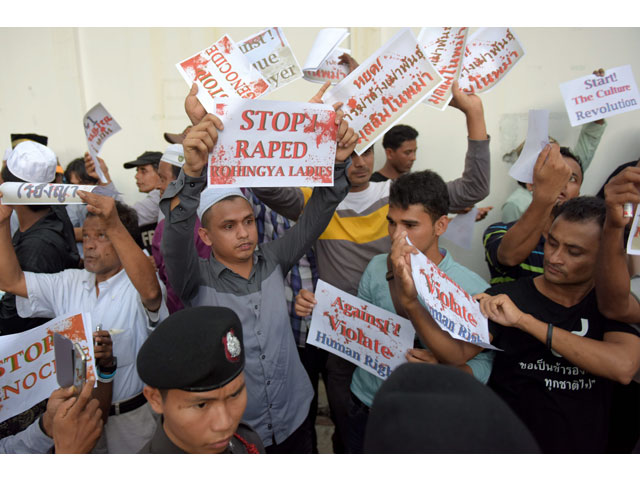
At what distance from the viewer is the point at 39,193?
185cm

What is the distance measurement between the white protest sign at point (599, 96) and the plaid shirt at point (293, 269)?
6.13 ft

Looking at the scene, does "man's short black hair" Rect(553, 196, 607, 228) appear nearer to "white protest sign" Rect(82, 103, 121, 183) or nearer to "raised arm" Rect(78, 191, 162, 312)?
"raised arm" Rect(78, 191, 162, 312)

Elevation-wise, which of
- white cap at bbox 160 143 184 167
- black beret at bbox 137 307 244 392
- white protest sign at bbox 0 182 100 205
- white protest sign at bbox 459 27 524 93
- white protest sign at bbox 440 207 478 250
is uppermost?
white protest sign at bbox 459 27 524 93

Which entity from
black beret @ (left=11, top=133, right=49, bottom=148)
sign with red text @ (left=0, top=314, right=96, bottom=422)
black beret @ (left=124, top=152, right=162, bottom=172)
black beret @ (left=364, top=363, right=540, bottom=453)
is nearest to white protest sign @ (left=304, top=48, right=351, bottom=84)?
sign with red text @ (left=0, top=314, right=96, bottom=422)

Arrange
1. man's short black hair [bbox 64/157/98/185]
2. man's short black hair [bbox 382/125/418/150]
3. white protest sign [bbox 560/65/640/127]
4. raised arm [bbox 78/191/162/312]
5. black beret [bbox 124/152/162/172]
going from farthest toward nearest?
1. man's short black hair [bbox 64/157/98/185]
2. black beret [bbox 124/152/162/172]
3. man's short black hair [bbox 382/125/418/150]
4. white protest sign [bbox 560/65/640/127]
5. raised arm [bbox 78/191/162/312]

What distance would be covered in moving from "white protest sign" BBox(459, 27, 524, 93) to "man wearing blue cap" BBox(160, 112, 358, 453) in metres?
1.04

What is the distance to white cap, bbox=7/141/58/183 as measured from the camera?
234 centimetres

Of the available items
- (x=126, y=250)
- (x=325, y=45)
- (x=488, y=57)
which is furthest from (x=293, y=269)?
(x=488, y=57)

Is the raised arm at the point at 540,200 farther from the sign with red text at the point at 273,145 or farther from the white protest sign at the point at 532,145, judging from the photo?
the sign with red text at the point at 273,145

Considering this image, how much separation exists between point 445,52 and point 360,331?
4.83 feet

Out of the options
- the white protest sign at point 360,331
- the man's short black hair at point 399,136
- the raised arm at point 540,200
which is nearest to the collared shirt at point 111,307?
the white protest sign at point 360,331

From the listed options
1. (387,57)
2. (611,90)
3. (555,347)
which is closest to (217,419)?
(555,347)

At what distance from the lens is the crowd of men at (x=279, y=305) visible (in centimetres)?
132
